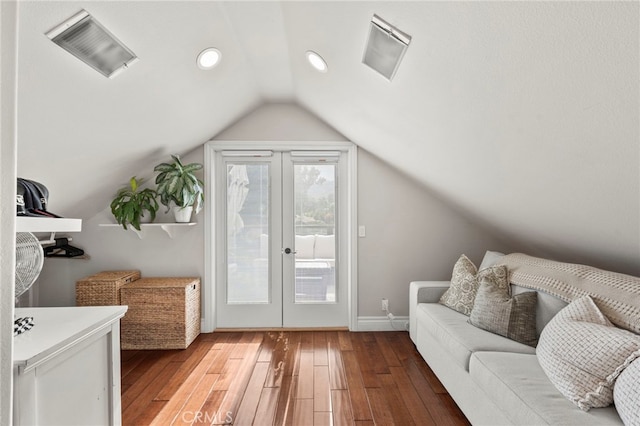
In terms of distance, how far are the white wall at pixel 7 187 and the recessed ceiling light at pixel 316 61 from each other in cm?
207

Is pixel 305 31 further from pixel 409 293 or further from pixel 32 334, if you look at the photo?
pixel 409 293

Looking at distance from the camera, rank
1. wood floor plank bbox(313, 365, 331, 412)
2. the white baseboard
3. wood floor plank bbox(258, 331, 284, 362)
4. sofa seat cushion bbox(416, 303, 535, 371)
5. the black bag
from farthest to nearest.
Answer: the white baseboard, wood floor plank bbox(258, 331, 284, 362), wood floor plank bbox(313, 365, 331, 412), sofa seat cushion bbox(416, 303, 535, 371), the black bag

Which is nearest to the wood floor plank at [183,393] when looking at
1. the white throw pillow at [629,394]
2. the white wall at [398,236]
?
the white wall at [398,236]

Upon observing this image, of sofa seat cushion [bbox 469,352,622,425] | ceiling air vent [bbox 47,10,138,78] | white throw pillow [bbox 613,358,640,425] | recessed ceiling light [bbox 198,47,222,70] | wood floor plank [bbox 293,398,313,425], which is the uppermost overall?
recessed ceiling light [bbox 198,47,222,70]

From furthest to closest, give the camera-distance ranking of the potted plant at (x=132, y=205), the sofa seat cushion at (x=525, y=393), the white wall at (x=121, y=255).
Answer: the white wall at (x=121, y=255)
the potted plant at (x=132, y=205)
the sofa seat cushion at (x=525, y=393)

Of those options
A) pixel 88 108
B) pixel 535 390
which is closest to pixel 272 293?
pixel 88 108

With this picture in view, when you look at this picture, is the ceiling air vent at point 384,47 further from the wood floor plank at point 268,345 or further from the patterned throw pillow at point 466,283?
the wood floor plank at point 268,345

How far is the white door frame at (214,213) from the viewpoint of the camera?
144 inches

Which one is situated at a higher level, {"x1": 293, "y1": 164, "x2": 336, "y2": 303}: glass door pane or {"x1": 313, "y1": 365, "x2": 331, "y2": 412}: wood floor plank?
{"x1": 293, "y1": 164, "x2": 336, "y2": 303}: glass door pane

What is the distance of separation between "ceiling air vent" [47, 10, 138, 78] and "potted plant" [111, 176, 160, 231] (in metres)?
1.59

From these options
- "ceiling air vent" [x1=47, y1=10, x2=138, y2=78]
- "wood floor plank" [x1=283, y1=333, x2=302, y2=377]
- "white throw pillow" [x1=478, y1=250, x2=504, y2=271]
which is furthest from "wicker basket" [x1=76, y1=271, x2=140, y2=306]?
"white throw pillow" [x1=478, y1=250, x2=504, y2=271]

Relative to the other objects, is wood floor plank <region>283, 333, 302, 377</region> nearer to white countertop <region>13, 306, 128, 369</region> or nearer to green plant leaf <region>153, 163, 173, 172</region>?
white countertop <region>13, 306, 128, 369</region>

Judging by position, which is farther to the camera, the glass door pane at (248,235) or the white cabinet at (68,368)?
the glass door pane at (248,235)

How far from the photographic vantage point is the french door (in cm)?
376
